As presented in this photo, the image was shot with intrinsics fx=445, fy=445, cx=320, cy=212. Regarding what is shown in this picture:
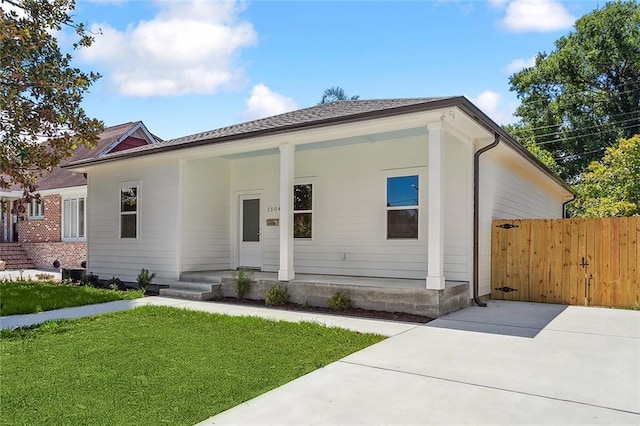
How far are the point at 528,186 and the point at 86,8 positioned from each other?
11.4 metres

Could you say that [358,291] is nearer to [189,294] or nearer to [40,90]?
[189,294]

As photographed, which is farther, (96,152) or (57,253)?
(96,152)

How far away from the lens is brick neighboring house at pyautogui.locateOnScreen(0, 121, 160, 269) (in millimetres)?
16312

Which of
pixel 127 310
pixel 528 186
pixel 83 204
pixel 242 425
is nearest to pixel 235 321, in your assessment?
pixel 127 310

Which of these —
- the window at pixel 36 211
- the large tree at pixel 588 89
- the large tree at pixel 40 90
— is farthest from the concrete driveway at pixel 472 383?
the large tree at pixel 588 89

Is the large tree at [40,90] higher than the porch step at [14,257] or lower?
higher

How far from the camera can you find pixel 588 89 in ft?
79.9

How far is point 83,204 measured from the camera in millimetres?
16562

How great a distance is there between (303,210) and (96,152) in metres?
12.2

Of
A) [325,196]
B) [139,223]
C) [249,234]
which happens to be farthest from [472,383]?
[139,223]

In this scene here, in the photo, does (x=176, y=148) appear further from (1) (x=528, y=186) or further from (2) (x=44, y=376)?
(1) (x=528, y=186)

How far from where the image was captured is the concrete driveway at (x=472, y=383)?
3.12 meters

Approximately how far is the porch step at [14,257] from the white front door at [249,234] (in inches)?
453

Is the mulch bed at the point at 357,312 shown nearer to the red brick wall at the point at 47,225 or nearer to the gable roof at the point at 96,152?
the gable roof at the point at 96,152
